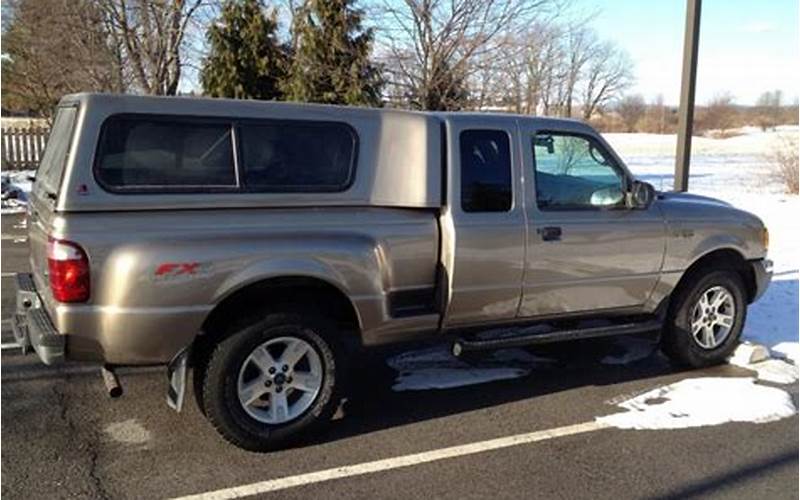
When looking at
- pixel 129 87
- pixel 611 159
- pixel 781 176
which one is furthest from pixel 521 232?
pixel 781 176

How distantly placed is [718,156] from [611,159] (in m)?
36.4

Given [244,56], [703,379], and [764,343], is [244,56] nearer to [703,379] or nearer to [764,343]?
[764,343]

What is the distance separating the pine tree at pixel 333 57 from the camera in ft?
37.9

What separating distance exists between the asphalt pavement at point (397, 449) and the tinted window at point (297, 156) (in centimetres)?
150

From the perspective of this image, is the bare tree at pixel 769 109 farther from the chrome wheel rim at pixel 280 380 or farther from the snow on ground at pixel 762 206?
the chrome wheel rim at pixel 280 380

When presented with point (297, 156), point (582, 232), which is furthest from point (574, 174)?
point (297, 156)

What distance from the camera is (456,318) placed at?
4.73 m

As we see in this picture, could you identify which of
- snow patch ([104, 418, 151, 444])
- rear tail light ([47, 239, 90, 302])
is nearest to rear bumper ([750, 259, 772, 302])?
snow patch ([104, 418, 151, 444])

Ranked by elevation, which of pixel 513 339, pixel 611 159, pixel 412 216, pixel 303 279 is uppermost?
pixel 611 159

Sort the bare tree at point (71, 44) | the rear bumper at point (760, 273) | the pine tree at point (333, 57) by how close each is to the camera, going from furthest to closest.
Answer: the bare tree at point (71, 44) → the pine tree at point (333, 57) → the rear bumper at point (760, 273)

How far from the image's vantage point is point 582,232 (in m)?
5.02

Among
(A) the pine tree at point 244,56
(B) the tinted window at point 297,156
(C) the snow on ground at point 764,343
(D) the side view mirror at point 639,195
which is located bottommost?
(C) the snow on ground at point 764,343

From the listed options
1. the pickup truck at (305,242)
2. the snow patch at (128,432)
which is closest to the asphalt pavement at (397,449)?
the snow patch at (128,432)

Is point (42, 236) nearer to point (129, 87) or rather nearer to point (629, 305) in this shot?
point (629, 305)
